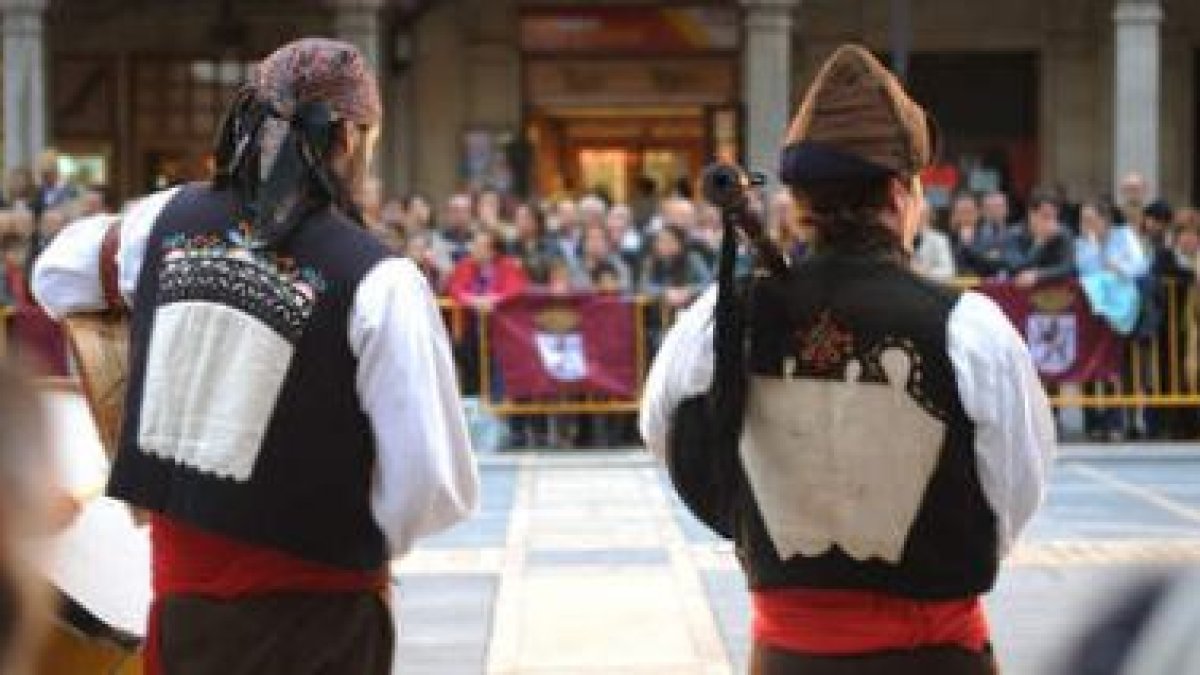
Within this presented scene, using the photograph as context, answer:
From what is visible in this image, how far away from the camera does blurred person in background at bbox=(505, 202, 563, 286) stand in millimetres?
15492

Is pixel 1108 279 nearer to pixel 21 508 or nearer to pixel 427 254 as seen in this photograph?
pixel 427 254

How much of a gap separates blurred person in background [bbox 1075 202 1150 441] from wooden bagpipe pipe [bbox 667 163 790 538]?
→ 1200 centimetres

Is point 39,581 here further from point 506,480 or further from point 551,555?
point 506,480

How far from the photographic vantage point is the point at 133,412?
11.6 feet

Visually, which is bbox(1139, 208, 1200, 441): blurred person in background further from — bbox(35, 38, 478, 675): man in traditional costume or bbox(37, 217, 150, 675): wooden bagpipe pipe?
bbox(35, 38, 478, 675): man in traditional costume

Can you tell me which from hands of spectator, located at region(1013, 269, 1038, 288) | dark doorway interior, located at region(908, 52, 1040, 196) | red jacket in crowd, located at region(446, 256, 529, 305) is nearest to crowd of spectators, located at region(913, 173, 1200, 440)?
hands of spectator, located at region(1013, 269, 1038, 288)

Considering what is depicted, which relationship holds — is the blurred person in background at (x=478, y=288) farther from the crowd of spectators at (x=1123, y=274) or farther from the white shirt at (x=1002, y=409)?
the white shirt at (x=1002, y=409)

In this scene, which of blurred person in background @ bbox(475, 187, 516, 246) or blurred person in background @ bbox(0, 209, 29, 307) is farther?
blurred person in background @ bbox(475, 187, 516, 246)

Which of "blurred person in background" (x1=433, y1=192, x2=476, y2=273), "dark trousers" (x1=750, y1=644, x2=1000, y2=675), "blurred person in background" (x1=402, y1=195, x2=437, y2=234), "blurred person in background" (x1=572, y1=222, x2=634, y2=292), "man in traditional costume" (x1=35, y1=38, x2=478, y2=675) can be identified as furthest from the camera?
"blurred person in background" (x1=402, y1=195, x2=437, y2=234)

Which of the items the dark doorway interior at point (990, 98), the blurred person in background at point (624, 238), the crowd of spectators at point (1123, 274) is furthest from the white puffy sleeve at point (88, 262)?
the dark doorway interior at point (990, 98)

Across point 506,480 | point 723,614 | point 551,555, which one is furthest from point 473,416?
point 723,614

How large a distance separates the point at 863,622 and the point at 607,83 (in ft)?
74.3

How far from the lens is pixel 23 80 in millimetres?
22109

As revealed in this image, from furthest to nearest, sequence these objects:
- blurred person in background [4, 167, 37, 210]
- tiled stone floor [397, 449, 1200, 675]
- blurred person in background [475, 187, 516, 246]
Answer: blurred person in background [4, 167, 37, 210], blurred person in background [475, 187, 516, 246], tiled stone floor [397, 449, 1200, 675]
